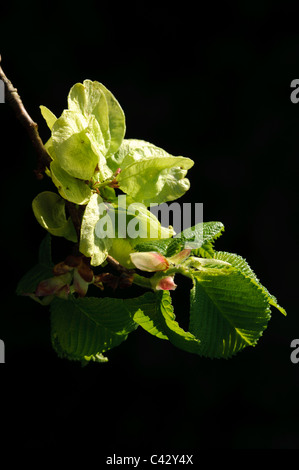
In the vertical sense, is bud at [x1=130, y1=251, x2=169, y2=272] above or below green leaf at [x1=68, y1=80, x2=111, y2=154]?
below

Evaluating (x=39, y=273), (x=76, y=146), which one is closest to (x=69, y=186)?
(x=76, y=146)

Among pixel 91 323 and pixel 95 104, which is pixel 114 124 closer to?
pixel 95 104

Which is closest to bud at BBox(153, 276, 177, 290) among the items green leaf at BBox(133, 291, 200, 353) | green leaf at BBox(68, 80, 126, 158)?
green leaf at BBox(133, 291, 200, 353)

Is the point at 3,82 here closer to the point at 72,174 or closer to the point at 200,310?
the point at 72,174

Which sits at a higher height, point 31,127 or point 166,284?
point 31,127

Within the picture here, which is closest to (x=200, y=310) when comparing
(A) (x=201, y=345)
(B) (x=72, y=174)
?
(A) (x=201, y=345)

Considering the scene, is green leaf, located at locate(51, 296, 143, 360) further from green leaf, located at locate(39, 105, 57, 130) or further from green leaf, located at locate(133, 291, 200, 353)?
green leaf, located at locate(39, 105, 57, 130)

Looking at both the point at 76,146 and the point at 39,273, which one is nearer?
the point at 76,146
